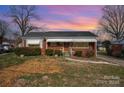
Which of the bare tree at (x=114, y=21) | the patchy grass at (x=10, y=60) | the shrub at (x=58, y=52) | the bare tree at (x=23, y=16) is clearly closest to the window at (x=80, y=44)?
the shrub at (x=58, y=52)

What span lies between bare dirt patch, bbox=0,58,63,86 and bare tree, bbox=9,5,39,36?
0.90m

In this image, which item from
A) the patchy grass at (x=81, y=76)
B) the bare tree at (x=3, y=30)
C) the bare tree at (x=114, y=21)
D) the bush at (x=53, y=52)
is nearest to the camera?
the patchy grass at (x=81, y=76)

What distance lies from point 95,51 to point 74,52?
0.60 meters

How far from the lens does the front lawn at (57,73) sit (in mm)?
12688

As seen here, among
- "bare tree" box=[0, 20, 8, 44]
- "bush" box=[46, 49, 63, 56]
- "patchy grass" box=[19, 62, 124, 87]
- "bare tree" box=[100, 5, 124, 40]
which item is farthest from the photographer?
"bush" box=[46, 49, 63, 56]

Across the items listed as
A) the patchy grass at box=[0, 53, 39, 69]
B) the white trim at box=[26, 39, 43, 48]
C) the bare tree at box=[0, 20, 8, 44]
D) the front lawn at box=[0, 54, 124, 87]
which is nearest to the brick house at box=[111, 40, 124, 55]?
the front lawn at box=[0, 54, 124, 87]

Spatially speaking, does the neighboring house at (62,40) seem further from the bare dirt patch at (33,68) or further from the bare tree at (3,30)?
the bare tree at (3,30)

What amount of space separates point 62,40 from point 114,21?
1575 millimetres

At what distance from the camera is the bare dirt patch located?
1290 centimetres

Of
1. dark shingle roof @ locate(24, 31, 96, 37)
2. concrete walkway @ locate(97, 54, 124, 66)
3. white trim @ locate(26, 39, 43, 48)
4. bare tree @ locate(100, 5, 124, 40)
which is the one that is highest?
bare tree @ locate(100, 5, 124, 40)

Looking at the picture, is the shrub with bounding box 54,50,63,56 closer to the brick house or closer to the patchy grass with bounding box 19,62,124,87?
the patchy grass with bounding box 19,62,124,87
